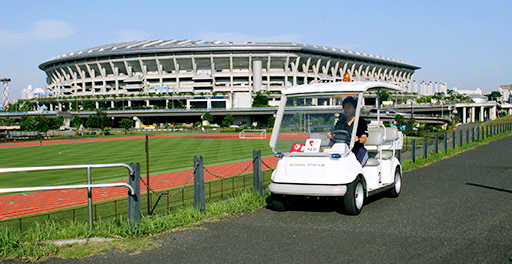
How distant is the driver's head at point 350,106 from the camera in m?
8.40

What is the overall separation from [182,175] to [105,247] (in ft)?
37.3

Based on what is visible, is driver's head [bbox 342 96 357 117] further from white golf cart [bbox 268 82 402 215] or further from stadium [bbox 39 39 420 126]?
stadium [bbox 39 39 420 126]

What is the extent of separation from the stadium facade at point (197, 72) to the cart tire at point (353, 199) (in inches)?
3884

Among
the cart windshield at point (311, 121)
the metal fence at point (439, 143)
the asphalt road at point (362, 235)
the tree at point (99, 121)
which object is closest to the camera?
the asphalt road at point (362, 235)

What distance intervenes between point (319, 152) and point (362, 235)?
199 centimetres

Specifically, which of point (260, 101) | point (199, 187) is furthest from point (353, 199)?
point (260, 101)

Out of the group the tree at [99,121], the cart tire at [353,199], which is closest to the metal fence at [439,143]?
the cart tire at [353,199]

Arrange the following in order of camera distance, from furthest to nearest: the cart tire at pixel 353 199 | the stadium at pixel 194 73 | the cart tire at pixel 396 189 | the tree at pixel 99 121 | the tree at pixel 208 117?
1. the stadium at pixel 194 73
2. the tree at pixel 208 117
3. the tree at pixel 99 121
4. the cart tire at pixel 396 189
5. the cart tire at pixel 353 199

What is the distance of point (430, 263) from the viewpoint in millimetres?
5215

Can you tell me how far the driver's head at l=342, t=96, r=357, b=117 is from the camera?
8.40 metres

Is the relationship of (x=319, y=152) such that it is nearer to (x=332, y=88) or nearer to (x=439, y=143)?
(x=332, y=88)

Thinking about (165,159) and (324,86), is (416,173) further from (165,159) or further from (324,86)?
(165,159)

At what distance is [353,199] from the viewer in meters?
7.75

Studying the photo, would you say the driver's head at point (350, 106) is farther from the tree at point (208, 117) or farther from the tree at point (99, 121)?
the tree at point (208, 117)
